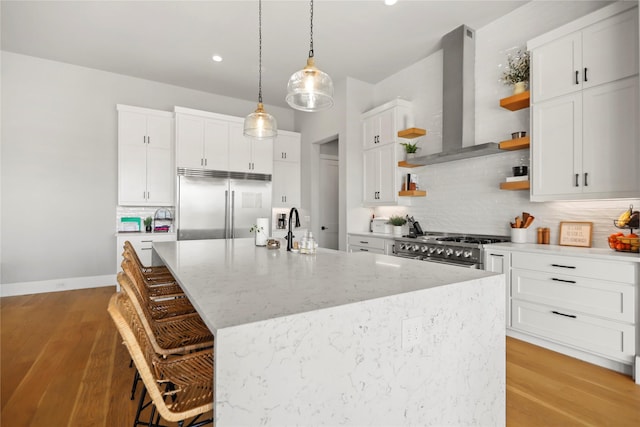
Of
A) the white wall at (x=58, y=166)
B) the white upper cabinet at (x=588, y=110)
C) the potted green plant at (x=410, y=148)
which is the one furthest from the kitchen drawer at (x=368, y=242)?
the white wall at (x=58, y=166)

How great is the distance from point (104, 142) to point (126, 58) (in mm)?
1329

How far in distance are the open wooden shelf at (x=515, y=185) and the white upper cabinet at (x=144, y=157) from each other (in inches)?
183

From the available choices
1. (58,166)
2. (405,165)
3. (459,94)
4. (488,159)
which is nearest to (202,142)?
(58,166)

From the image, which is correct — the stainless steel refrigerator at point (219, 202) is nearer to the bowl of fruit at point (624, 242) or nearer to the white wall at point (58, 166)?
the white wall at point (58, 166)

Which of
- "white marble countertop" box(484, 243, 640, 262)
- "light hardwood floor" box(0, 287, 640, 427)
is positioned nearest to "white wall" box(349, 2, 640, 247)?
"white marble countertop" box(484, 243, 640, 262)

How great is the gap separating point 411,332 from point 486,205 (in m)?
3.05

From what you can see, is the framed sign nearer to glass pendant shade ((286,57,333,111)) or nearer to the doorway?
glass pendant shade ((286,57,333,111))

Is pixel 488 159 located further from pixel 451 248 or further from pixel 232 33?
pixel 232 33

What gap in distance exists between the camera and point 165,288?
7.85ft

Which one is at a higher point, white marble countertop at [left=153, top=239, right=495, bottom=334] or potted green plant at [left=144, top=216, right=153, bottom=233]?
potted green plant at [left=144, top=216, right=153, bottom=233]

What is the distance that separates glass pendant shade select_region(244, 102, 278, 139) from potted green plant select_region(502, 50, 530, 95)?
96.7 inches

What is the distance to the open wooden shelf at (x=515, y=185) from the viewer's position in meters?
3.16

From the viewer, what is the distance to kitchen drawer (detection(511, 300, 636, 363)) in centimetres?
228

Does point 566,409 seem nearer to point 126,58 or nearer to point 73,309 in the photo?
point 73,309
